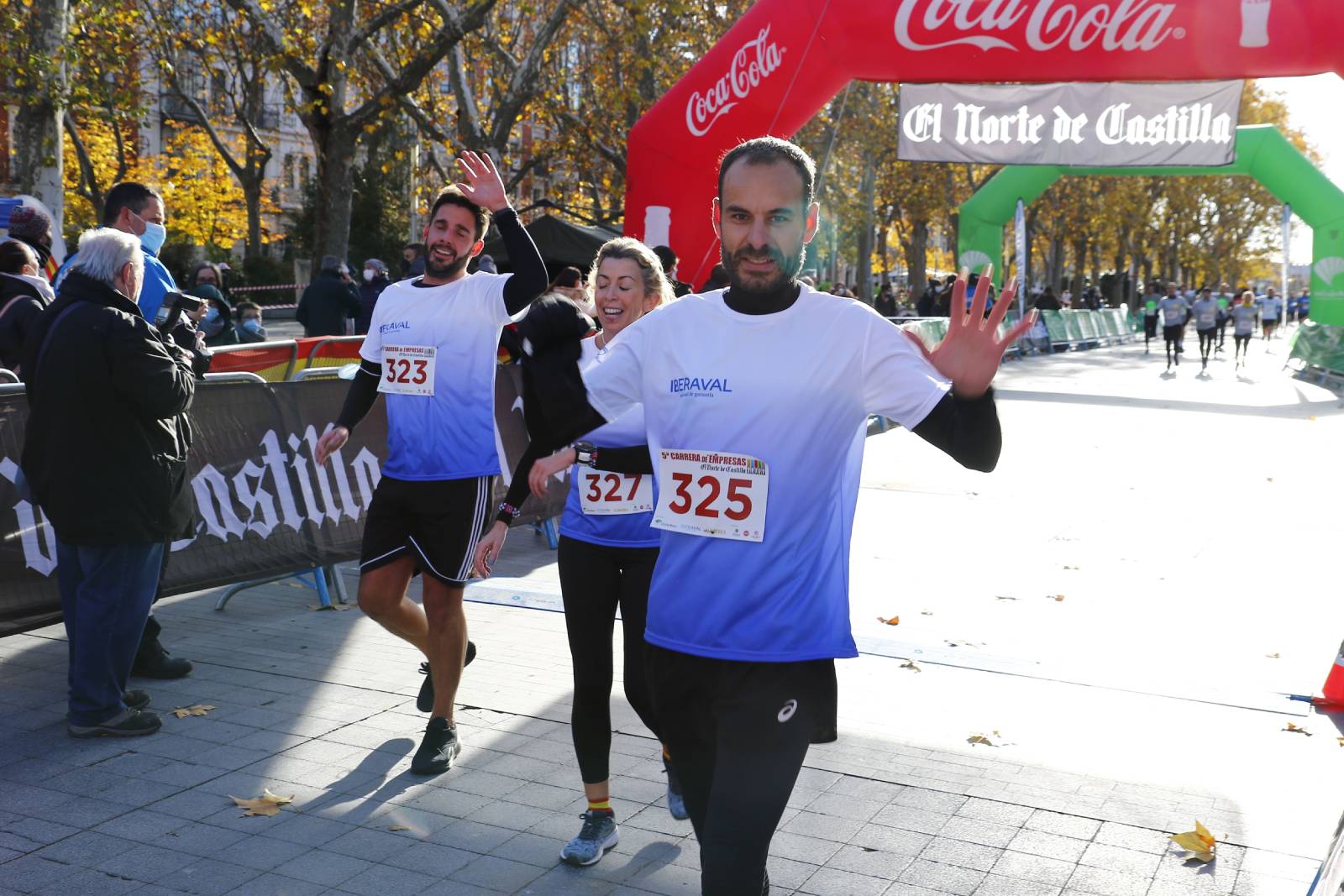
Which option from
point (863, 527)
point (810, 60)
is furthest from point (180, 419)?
point (863, 527)

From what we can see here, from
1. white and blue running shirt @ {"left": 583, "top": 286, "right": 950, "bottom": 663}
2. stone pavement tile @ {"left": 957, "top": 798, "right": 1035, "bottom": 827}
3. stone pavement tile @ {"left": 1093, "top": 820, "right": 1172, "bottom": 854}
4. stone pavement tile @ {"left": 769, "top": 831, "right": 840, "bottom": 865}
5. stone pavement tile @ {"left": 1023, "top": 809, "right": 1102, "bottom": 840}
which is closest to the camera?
white and blue running shirt @ {"left": 583, "top": 286, "right": 950, "bottom": 663}

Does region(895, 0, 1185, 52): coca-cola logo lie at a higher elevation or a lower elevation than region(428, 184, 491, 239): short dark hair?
higher

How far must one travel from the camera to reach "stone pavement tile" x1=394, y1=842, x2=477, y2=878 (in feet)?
13.6

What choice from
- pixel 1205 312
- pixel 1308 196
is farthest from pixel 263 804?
pixel 1205 312

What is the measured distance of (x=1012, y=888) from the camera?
4062 millimetres

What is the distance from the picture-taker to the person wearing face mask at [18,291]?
20.5ft

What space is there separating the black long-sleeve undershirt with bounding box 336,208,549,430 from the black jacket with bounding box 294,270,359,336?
975cm

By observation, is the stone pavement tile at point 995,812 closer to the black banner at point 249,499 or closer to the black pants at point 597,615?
the black pants at point 597,615

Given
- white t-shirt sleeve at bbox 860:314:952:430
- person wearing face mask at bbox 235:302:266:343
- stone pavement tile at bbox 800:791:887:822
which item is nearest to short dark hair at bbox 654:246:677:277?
stone pavement tile at bbox 800:791:887:822

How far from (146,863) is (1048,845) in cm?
275

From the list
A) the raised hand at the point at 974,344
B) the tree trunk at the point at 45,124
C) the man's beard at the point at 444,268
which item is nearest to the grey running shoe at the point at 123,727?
the man's beard at the point at 444,268

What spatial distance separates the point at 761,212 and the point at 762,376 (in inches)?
13.4

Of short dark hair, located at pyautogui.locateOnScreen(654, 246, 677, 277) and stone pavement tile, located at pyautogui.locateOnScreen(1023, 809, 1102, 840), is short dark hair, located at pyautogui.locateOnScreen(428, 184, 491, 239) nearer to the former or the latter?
short dark hair, located at pyautogui.locateOnScreen(654, 246, 677, 277)

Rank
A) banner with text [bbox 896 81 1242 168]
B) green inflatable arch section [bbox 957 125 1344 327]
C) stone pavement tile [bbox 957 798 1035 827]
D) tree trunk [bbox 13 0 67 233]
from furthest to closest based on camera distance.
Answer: green inflatable arch section [bbox 957 125 1344 327]
tree trunk [bbox 13 0 67 233]
banner with text [bbox 896 81 1242 168]
stone pavement tile [bbox 957 798 1035 827]
